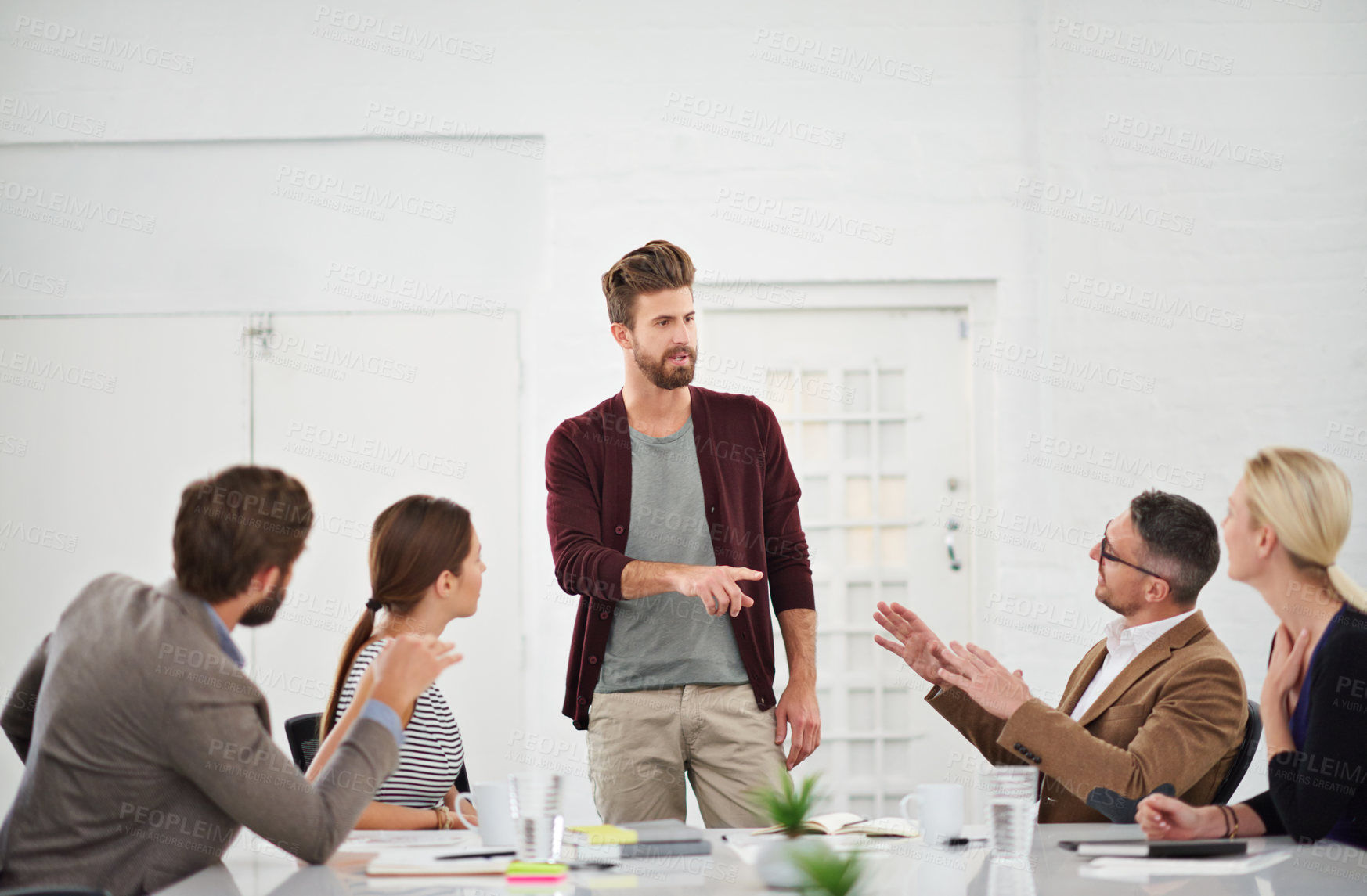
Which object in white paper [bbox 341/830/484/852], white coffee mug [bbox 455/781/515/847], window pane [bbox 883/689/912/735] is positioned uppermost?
white coffee mug [bbox 455/781/515/847]

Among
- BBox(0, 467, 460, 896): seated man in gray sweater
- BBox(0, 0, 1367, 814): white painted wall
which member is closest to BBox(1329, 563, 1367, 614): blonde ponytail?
BBox(0, 467, 460, 896): seated man in gray sweater

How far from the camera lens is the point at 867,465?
448 cm

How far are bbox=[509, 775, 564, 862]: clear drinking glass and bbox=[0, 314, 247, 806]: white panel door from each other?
316 centimetres

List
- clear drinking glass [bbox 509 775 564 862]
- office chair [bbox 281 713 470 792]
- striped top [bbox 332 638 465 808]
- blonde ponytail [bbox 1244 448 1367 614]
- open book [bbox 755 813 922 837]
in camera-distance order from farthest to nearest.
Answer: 1. office chair [bbox 281 713 470 792]
2. striped top [bbox 332 638 465 808]
3. blonde ponytail [bbox 1244 448 1367 614]
4. open book [bbox 755 813 922 837]
5. clear drinking glass [bbox 509 775 564 862]

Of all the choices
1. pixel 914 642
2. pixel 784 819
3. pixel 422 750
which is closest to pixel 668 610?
pixel 914 642

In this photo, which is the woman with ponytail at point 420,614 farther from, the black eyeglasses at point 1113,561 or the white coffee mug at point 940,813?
the black eyeglasses at point 1113,561

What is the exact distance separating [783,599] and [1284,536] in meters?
1.13

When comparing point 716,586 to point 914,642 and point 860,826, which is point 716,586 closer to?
point 914,642

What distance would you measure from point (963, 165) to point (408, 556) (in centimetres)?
287

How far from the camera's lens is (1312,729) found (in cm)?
184

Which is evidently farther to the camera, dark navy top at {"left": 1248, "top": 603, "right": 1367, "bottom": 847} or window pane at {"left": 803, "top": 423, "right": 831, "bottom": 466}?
window pane at {"left": 803, "top": 423, "right": 831, "bottom": 466}

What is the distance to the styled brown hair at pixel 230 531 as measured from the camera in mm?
1708

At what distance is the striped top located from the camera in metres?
2.16

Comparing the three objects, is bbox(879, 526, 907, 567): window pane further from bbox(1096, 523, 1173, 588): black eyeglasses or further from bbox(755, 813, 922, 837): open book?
bbox(755, 813, 922, 837): open book
